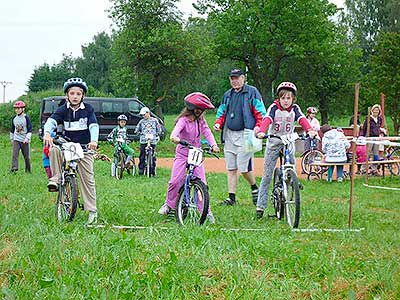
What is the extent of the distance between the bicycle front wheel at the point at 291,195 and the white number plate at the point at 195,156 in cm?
100

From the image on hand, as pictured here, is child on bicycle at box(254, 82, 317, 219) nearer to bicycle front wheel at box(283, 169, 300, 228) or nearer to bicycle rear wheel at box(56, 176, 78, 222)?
bicycle front wheel at box(283, 169, 300, 228)

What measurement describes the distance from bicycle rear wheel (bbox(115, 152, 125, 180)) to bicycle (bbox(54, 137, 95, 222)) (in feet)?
25.2

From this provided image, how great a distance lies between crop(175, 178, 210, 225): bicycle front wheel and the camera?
7.01m

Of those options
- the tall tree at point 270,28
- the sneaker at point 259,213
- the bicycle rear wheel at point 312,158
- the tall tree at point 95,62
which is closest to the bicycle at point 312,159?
the bicycle rear wheel at point 312,158

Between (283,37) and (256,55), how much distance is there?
2.40 m

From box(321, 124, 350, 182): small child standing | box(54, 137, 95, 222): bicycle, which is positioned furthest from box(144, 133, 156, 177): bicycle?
box(54, 137, 95, 222): bicycle

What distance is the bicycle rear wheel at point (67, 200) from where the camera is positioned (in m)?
6.93

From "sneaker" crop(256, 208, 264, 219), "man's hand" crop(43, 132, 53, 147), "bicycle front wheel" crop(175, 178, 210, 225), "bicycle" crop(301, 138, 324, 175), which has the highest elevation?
"man's hand" crop(43, 132, 53, 147)

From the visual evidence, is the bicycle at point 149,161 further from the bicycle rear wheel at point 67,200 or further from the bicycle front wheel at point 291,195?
the bicycle front wheel at point 291,195

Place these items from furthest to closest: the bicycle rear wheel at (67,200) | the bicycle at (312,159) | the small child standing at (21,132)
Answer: the bicycle at (312,159), the small child standing at (21,132), the bicycle rear wheel at (67,200)

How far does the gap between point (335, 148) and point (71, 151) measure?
8.33 meters

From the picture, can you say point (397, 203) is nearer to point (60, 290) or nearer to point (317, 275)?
point (317, 275)

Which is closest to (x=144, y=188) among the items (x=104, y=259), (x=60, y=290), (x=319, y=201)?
(x=319, y=201)

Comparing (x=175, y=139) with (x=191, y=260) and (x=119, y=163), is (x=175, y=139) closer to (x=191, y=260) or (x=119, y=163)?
(x=191, y=260)
